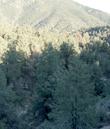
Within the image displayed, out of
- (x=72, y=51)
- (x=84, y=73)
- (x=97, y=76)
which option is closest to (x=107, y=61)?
(x=72, y=51)

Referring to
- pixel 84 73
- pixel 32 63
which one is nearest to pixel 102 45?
pixel 32 63

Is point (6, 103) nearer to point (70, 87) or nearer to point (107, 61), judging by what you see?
point (70, 87)

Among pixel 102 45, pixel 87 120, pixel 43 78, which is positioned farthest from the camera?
pixel 102 45

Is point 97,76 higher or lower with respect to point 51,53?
lower

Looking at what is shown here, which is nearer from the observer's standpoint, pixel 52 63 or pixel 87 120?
pixel 87 120

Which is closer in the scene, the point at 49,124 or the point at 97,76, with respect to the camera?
the point at 49,124

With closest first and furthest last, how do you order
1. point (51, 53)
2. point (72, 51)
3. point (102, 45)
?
point (51, 53), point (72, 51), point (102, 45)

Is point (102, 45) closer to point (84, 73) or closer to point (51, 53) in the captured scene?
point (51, 53)

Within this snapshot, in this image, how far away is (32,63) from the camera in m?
93.1

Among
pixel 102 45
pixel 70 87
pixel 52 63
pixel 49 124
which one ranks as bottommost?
pixel 49 124

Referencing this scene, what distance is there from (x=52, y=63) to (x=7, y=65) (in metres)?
18.1

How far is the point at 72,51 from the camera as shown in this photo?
282 feet

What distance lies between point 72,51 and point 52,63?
2116 cm

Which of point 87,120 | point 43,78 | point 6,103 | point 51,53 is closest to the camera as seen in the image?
point 87,120
